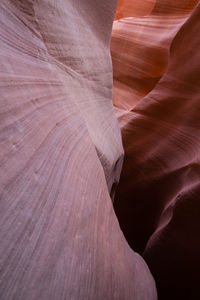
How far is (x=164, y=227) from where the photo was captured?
5.27ft

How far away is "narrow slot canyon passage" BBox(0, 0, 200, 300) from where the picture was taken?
504 mm

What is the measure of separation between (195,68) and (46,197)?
75.2 inches

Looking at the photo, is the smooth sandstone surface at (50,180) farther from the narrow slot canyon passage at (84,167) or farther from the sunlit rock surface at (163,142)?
the sunlit rock surface at (163,142)

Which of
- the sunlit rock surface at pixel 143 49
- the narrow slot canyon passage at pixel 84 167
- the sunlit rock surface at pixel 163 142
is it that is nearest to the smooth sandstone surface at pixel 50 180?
the narrow slot canyon passage at pixel 84 167

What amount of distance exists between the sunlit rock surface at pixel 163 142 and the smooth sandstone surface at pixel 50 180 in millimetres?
625

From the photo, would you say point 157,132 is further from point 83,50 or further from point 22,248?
point 22,248

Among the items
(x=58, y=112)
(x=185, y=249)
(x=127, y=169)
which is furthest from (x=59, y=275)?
(x=127, y=169)

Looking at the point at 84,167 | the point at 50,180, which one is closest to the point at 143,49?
the point at 84,167

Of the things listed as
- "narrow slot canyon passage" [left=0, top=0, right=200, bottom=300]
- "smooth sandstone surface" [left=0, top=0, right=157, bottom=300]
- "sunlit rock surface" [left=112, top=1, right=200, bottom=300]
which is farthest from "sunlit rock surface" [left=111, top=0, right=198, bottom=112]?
"smooth sandstone surface" [left=0, top=0, right=157, bottom=300]

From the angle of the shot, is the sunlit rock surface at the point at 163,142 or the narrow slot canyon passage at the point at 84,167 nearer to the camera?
the narrow slot canyon passage at the point at 84,167

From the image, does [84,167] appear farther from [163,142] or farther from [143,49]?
[143,49]

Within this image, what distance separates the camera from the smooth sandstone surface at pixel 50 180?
0.47 m

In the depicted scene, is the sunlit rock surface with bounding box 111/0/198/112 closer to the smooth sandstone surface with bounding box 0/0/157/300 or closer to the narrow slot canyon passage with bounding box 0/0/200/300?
the narrow slot canyon passage with bounding box 0/0/200/300

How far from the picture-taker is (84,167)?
0.78 m
